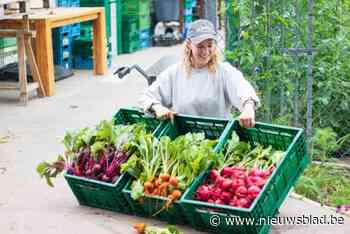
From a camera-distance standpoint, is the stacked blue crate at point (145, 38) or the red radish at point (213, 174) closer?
the red radish at point (213, 174)

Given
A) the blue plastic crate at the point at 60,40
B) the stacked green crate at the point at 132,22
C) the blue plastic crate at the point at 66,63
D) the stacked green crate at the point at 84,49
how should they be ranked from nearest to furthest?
the blue plastic crate at the point at 60,40 < the blue plastic crate at the point at 66,63 < the stacked green crate at the point at 84,49 < the stacked green crate at the point at 132,22

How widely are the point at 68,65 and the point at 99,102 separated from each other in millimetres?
2940

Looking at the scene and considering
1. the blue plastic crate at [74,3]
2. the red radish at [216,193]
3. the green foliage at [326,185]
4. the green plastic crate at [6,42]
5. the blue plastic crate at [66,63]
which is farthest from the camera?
the blue plastic crate at [74,3]

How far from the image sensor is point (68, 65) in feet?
39.1

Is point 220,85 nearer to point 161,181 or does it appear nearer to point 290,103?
point 161,181

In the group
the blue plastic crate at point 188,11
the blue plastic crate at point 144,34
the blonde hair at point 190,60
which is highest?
the blonde hair at point 190,60

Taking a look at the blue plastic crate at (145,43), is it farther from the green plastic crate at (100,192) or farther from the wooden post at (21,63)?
the green plastic crate at (100,192)

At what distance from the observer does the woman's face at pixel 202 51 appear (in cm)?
485

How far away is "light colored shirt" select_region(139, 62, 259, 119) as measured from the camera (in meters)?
4.91

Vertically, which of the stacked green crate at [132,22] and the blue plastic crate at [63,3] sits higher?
the blue plastic crate at [63,3]

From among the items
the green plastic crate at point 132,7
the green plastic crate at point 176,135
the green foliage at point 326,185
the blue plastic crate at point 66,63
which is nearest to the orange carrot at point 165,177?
the green plastic crate at point 176,135

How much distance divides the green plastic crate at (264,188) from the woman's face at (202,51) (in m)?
0.48

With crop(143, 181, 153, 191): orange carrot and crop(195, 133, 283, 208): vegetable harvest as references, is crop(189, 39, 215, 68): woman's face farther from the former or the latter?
crop(143, 181, 153, 191): orange carrot

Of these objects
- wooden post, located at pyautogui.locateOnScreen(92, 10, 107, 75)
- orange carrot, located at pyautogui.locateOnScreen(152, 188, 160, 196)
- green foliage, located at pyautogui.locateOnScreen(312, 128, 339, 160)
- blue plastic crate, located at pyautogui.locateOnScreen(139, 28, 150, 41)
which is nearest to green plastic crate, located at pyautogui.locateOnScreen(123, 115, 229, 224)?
orange carrot, located at pyautogui.locateOnScreen(152, 188, 160, 196)
